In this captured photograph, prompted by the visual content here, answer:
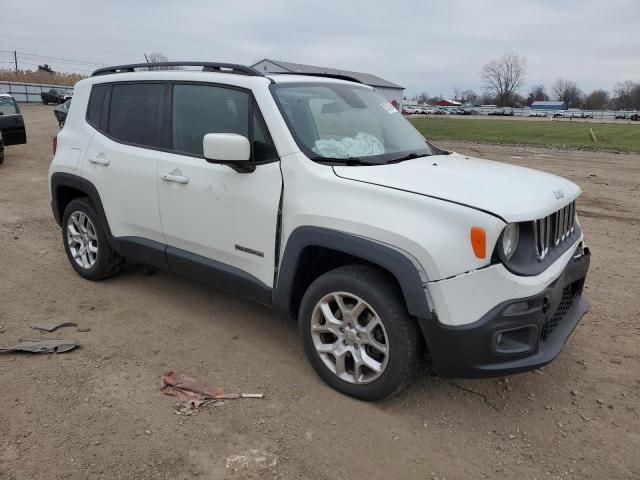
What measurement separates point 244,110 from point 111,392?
78.4 inches

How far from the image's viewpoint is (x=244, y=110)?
11.8 feet

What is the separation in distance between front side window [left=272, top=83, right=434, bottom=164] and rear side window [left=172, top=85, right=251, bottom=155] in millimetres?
299

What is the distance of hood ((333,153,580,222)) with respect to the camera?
277cm

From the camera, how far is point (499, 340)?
2.76 metres

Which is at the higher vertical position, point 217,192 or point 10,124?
point 10,124

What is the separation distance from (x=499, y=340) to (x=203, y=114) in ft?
8.30

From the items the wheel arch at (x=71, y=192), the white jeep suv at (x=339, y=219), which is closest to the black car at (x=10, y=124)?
the wheel arch at (x=71, y=192)

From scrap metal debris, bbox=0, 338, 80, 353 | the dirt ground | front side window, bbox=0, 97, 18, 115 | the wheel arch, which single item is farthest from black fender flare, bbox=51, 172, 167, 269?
front side window, bbox=0, 97, 18, 115

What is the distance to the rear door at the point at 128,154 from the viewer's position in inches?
164

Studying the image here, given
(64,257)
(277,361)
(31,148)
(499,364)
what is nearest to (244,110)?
(277,361)

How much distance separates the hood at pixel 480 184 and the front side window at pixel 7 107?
42.6 feet

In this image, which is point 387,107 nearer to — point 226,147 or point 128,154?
point 226,147

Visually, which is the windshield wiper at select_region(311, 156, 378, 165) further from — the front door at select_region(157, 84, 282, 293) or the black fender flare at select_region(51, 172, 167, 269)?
the black fender flare at select_region(51, 172, 167, 269)

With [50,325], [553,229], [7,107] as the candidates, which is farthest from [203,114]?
[7,107]
